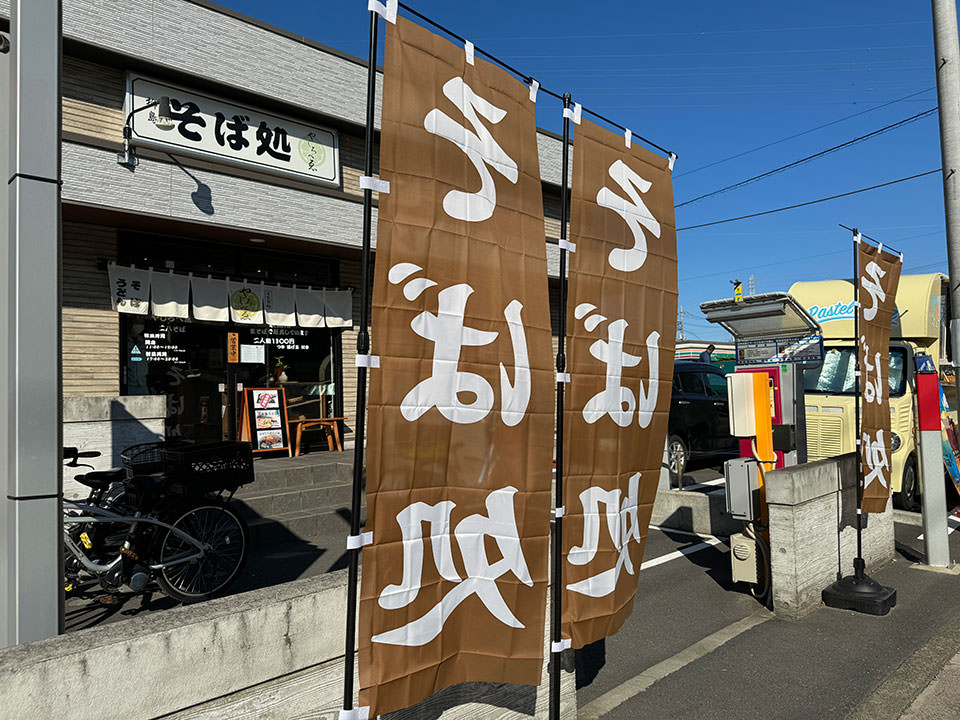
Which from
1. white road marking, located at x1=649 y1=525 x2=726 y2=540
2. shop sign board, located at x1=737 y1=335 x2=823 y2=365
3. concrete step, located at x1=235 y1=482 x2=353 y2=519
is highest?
shop sign board, located at x1=737 y1=335 x2=823 y2=365

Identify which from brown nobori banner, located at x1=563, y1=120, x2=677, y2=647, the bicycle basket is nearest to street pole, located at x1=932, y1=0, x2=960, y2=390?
brown nobori banner, located at x1=563, y1=120, x2=677, y2=647

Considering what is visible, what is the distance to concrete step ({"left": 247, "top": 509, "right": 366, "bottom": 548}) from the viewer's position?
7309 millimetres

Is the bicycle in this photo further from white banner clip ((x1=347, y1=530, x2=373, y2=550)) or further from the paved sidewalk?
the paved sidewalk

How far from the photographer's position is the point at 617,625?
336 centimetres

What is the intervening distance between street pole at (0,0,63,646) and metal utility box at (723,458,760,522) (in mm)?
5264

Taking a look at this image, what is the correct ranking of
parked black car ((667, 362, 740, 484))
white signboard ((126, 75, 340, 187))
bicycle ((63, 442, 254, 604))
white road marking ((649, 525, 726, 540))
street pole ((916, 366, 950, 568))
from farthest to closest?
parked black car ((667, 362, 740, 484)) → white signboard ((126, 75, 340, 187)) → white road marking ((649, 525, 726, 540)) → street pole ((916, 366, 950, 568)) → bicycle ((63, 442, 254, 604))

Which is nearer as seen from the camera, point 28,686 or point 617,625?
point 28,686

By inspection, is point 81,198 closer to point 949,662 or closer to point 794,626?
point 794,626

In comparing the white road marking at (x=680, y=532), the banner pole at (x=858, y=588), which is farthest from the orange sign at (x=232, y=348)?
the banner pole at (x=858, y=588)

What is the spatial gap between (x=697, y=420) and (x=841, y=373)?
3269 millimetres

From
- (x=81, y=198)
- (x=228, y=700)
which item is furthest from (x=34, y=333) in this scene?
(x=81, y=198)

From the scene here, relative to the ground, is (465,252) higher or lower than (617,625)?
higher

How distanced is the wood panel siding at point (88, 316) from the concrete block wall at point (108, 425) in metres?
2.48

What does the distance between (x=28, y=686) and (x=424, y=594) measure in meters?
1.22
